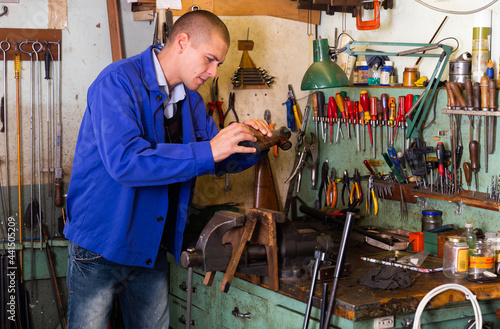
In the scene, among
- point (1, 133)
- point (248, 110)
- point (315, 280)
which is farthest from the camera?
point (248, 110)

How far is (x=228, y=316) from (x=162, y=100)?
1.08m

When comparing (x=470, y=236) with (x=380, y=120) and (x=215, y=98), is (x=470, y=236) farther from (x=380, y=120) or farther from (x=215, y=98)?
(x=215, y=98)

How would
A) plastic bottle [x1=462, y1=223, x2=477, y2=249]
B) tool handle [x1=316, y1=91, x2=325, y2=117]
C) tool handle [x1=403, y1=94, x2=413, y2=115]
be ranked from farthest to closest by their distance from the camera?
1. tool handle [x1=316, y1=91, x2=325, y2=117]
2. tool handle [x1=403, y1=94, x2=413, y2=115]
3. plastic bottle [x1=462, y1=223, x2=477, y2=249]

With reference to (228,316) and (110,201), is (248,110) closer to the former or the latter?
(228,316)

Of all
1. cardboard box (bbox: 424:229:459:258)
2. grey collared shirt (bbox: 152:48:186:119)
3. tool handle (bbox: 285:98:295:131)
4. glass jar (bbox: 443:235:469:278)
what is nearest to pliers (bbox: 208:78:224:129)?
tool handle (bbox: 285:98:295:131)

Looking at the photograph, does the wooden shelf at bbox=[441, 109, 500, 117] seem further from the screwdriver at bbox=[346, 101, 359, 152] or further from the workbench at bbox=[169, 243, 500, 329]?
the workbench at bbox=[169, 243, 500, 329]

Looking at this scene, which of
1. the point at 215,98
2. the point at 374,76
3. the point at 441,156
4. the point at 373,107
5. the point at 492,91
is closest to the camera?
the point at 492,91

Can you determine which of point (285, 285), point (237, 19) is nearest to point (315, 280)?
point (285, 285)

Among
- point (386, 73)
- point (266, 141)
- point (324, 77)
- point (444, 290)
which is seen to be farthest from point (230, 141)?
point (386, 73)

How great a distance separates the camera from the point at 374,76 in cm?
337

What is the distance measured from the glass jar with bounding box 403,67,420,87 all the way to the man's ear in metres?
1.35

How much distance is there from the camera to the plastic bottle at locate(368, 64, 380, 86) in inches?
132

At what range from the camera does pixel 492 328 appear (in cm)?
242

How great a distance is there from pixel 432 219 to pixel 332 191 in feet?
2.31
